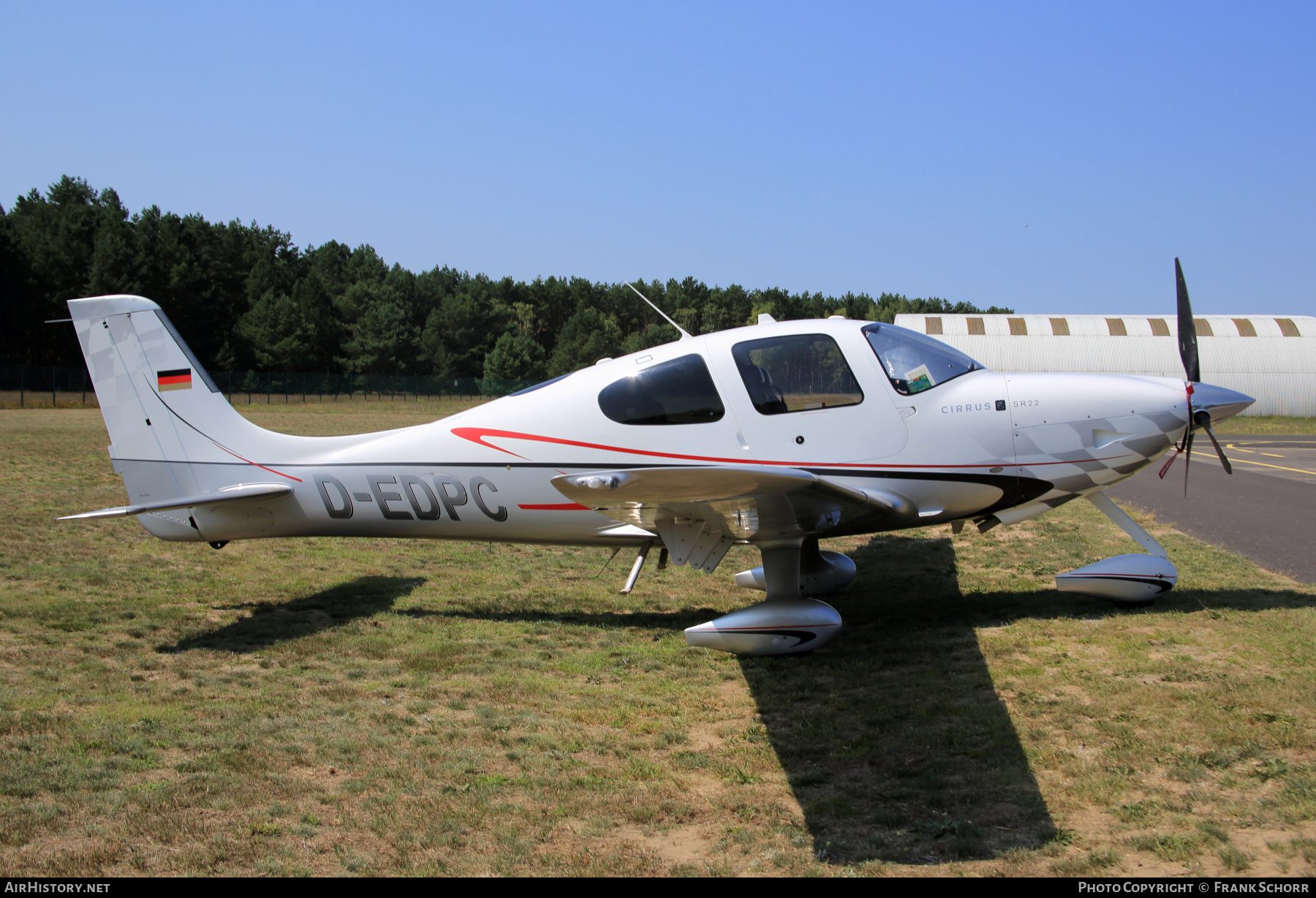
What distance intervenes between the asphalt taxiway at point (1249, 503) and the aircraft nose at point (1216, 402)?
7.25 ft

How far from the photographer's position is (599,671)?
21.2ft

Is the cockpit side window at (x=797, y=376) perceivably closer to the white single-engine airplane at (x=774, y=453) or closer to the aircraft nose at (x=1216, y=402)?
the white single-engine airplane at (x=774, y=453)

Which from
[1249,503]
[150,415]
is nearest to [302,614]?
[150,415]

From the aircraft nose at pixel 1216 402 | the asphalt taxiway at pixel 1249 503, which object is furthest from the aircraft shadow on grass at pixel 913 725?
the asphalt taxiway at pixel 1249 503

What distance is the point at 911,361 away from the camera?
273 inches

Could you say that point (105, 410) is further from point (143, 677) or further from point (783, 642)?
point (783, 642)

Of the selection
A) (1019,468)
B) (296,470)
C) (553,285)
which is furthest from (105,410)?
(553,285)

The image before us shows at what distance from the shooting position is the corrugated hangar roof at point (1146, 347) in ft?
113

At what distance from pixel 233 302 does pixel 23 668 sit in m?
81.6

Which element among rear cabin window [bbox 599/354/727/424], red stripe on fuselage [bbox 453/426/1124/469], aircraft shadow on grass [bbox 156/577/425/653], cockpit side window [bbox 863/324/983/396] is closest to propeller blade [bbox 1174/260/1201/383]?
red stripe on fuselage [bbox 453/426/1124/469]

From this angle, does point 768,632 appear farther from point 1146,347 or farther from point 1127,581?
point 1146,347

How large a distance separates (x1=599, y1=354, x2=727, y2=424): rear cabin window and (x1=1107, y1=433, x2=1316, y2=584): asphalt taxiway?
5.82m

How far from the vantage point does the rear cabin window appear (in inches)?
274

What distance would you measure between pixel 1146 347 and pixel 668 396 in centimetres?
3398
